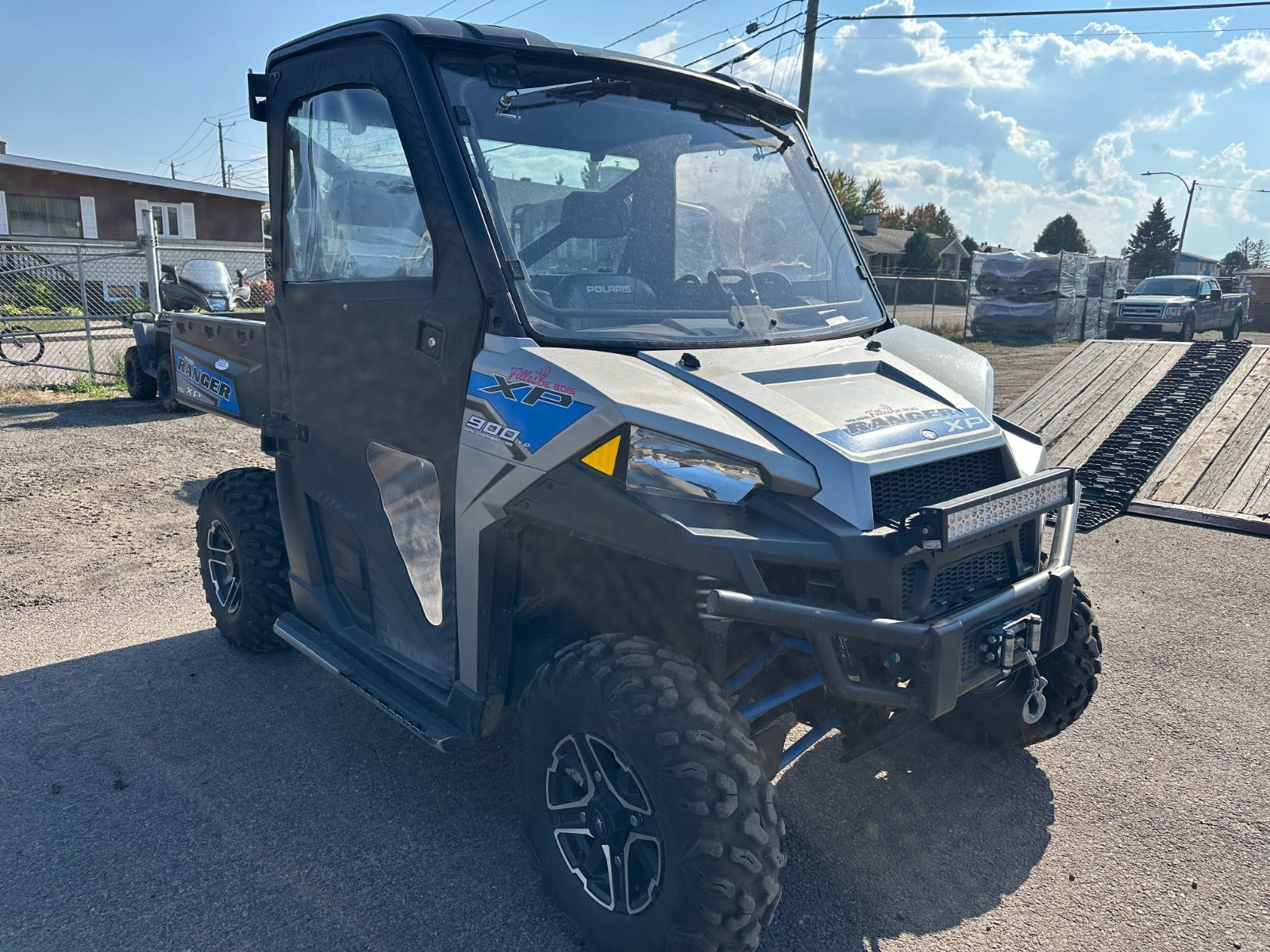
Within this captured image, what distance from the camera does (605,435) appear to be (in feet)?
8.05

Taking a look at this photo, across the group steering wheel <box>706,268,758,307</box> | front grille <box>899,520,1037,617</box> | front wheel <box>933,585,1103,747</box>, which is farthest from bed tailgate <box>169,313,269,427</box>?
front wheel <box>933,585,1103,747</box>

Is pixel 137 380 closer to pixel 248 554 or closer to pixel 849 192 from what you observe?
pixel 248 554

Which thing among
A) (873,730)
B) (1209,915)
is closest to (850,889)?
(873,730)

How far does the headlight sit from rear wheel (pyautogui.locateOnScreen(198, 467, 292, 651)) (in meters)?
2.38

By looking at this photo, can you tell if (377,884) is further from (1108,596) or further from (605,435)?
(1108,596)

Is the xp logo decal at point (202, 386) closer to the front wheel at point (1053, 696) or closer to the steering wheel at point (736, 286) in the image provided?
the steering wheel at point (736, 286)

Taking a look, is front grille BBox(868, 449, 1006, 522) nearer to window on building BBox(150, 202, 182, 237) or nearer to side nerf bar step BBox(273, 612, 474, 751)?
side nerf bar step BBox(273, 612, 474, 751)

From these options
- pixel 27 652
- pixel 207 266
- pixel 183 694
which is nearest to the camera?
pixel 183 694

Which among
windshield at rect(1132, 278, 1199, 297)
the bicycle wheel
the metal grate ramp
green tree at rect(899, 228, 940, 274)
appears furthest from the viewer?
green tree at rect(899, 228, 940, 274)

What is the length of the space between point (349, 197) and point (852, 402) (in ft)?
6.15

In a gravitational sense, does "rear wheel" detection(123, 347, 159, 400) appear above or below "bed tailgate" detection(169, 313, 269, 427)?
below

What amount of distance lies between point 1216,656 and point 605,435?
3.84 metres

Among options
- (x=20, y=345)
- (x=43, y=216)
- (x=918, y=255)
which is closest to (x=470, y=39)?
(x=20, y=345)

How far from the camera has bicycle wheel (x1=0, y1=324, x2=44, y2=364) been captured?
1303cm
